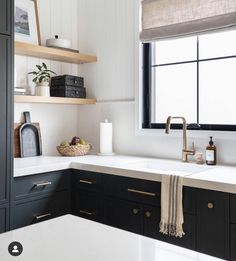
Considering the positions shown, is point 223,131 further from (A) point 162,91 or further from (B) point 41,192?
(B) point 41,192

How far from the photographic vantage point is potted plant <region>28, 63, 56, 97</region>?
2.95 meters

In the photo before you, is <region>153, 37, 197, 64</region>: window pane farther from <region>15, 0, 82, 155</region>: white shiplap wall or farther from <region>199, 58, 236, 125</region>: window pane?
<region>15, 0, 82, 155</region>: white shiplap wall

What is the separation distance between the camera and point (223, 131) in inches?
98.3

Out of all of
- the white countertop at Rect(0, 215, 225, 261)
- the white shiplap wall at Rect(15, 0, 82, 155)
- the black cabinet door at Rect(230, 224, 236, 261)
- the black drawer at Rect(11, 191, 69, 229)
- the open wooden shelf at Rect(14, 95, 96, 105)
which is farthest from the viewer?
the white shiplap wall at Rect(15, 0, 82, 155)

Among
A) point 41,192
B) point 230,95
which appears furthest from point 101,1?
point 41,192

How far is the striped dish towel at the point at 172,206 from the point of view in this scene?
1.98 meters

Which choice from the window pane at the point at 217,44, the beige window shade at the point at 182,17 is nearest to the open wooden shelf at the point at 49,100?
the beige window shade at the point at 182,17

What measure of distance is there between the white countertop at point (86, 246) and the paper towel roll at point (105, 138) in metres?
2.01

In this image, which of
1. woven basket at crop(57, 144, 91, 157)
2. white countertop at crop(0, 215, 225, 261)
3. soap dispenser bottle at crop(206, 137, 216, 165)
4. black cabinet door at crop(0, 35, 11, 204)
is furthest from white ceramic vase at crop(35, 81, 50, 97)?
white countertop at crop(0, 215, 225, 261)

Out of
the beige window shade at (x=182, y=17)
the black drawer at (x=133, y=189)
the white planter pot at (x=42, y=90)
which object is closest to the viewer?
the black drawer at (x=133, y=189)

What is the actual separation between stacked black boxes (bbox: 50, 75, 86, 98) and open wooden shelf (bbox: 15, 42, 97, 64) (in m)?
0.19

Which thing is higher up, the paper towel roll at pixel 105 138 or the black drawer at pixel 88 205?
the paper towel roll at pixel 105 138

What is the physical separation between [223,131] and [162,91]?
2.36ft

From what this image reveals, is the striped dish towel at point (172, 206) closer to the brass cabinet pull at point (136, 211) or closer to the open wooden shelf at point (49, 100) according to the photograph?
the brass cabinet pull at point (136, 211)
